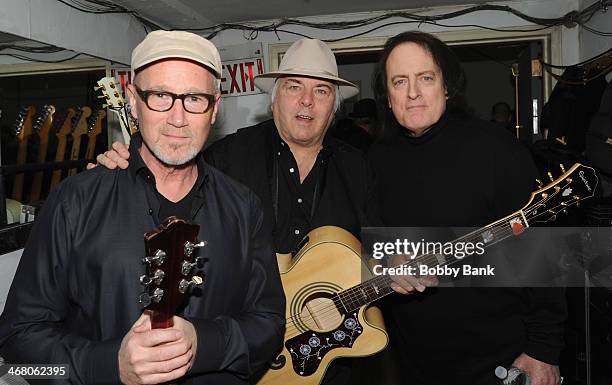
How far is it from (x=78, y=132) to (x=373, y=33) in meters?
2.93

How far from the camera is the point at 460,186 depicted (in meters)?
1.91

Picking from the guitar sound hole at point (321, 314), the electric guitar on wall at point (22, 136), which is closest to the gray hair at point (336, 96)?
the guitar sound hole at point (321, 314)

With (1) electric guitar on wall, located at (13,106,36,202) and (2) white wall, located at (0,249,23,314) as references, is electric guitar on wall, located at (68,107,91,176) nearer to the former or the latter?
(1) electric guitar on wall, located at (13,106,36,202)

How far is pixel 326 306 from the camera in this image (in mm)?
2123

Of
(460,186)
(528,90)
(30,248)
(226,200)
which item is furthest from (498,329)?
(528,90)

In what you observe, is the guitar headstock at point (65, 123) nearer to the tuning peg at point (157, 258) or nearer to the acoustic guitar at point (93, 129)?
the acoustic guitar at point (93, 129)

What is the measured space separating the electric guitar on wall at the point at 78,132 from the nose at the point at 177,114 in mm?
2777

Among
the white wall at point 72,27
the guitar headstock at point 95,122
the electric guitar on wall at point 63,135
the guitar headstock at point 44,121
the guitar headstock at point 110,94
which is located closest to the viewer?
the guitar headstock at point 110,94

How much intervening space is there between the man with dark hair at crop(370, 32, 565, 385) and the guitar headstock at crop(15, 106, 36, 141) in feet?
7.93

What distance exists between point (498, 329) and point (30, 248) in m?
1.54

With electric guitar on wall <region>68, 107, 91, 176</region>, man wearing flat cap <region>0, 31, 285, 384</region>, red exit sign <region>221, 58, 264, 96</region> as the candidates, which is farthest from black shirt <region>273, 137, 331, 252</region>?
red exit sign <region>221, 58, 264, 96</region>

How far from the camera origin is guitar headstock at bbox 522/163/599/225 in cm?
183

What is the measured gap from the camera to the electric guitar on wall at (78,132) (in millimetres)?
3793

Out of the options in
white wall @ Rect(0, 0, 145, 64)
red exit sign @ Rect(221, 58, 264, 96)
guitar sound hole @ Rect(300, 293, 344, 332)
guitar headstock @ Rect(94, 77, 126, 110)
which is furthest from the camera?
red exit sign @ Rect(221, 58, 264, 96)
